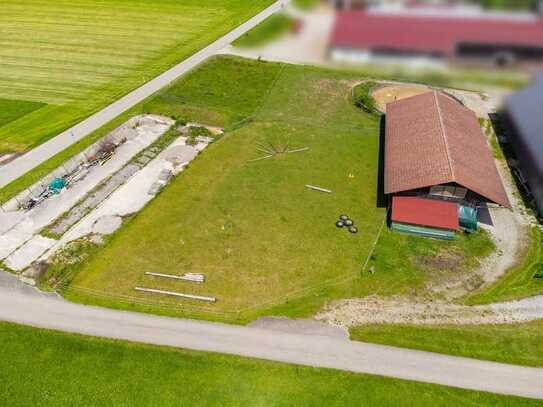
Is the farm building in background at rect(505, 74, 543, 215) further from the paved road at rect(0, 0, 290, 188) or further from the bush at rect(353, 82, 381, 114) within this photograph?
the paved road at rect(0, 0, 290, 188)

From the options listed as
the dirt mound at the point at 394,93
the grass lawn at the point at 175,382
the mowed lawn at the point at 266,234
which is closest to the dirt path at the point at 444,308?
the mowed lawn at the point at 266,234

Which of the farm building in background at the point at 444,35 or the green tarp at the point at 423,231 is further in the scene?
the farm building in background at the point at 444,35

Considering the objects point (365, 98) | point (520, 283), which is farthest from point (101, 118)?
point (520, 283)

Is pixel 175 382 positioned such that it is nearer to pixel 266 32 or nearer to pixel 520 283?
pixel 520 283

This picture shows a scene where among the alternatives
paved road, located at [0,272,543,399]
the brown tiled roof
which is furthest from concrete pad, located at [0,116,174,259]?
the brown tiled roof

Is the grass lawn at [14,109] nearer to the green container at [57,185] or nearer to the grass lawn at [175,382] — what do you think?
the green container at [57,185]

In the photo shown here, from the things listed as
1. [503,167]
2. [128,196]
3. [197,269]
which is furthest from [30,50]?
[503,167]
